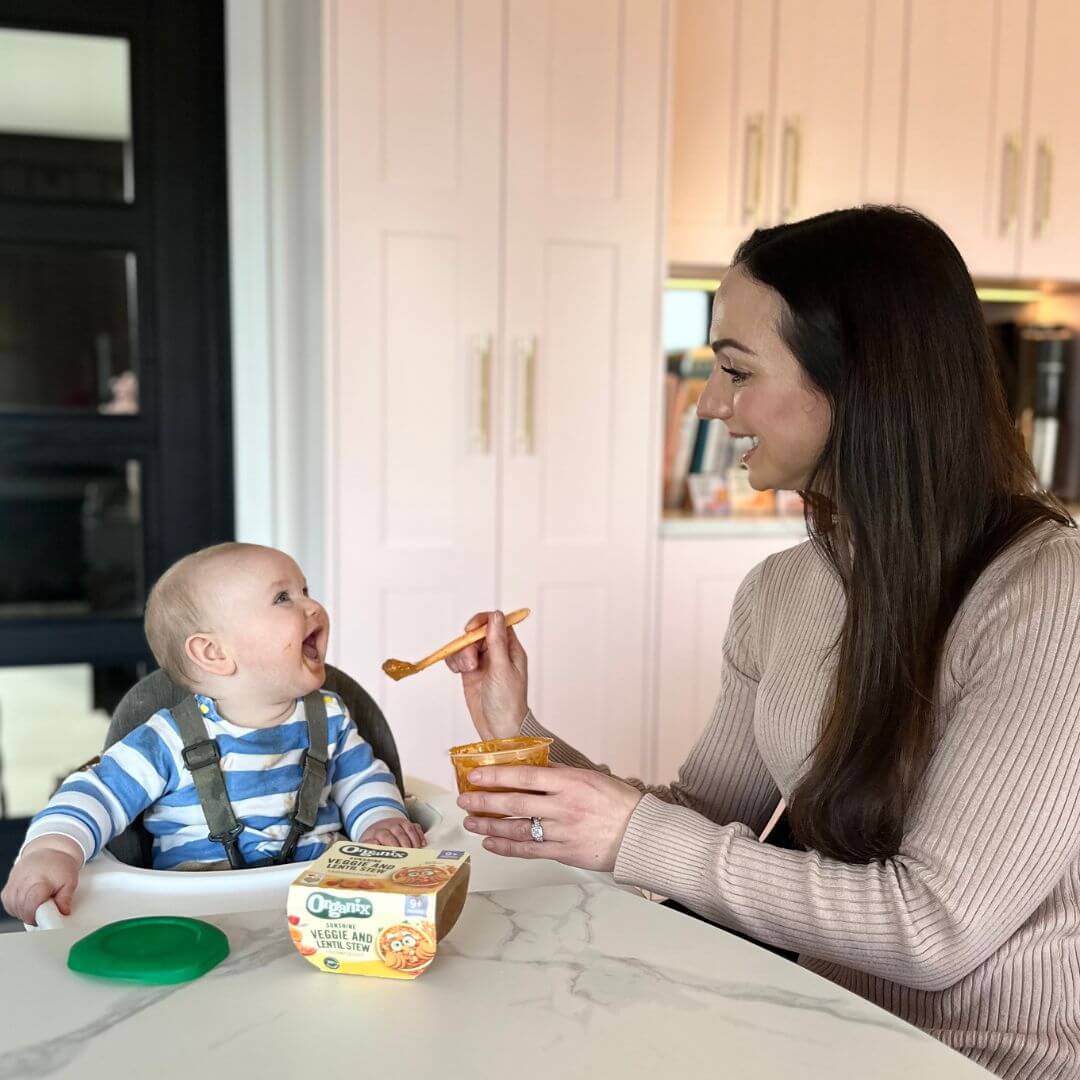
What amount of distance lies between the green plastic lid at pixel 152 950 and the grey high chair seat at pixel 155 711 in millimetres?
411

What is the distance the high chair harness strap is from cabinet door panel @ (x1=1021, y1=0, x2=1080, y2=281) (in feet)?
8.78

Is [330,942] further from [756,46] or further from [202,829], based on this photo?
[756,46]

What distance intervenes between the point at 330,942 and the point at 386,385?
1938 millimetres

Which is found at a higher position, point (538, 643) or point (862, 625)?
point (862, 625)

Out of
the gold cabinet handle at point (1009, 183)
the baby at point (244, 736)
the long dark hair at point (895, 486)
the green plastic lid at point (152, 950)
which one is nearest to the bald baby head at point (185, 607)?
the baby at point (244, 736)

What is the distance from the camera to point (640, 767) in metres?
3.06

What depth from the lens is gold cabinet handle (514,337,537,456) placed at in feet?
9.29

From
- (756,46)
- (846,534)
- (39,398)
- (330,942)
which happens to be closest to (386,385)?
(39,398)

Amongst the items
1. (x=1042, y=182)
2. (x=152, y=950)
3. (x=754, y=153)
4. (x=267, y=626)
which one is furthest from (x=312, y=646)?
(x=1042, y=182)

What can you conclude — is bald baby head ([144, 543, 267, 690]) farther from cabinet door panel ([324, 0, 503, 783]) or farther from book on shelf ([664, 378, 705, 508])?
book on shelf ([664, 378, 705, 508])

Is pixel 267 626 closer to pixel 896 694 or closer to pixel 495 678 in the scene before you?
pixel 495 678

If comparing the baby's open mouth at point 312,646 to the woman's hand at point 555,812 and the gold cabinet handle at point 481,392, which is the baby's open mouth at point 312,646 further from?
the gold cabinet handle at point 481,392

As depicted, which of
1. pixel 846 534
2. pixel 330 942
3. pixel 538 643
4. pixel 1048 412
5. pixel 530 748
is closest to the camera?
pixel 330 942

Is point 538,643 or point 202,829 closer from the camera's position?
point 202,829
